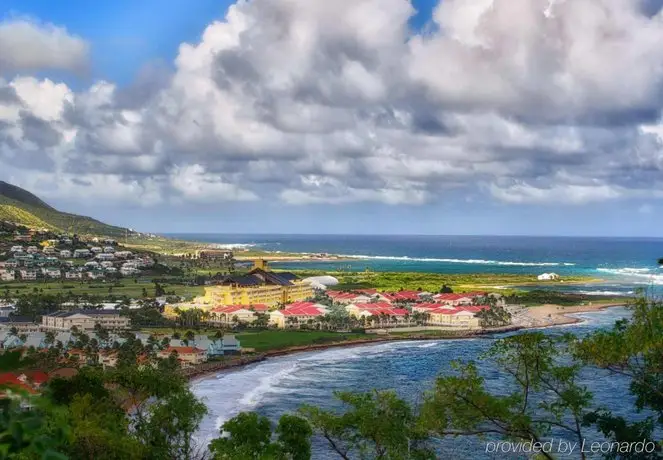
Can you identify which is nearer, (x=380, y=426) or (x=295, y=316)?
(x=380, y=426)

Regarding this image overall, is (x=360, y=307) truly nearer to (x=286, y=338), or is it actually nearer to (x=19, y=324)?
(x=286, y=338)

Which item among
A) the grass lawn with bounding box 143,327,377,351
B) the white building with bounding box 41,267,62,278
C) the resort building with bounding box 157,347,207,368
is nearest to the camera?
the resort building with bounding box 157,347,207,368

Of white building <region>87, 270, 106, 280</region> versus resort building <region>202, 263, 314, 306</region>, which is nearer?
resort building <region>202, 263, 314, 306</region>

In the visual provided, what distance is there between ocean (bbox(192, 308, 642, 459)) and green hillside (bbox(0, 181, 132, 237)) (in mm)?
117209

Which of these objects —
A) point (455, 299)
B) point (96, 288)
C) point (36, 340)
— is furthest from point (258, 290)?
point (36, 340)

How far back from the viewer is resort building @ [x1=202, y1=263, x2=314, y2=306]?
73.0 meters

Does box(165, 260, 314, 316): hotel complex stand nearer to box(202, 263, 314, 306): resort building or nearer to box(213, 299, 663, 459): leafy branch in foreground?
box(202, 263, 314, 306): resort building

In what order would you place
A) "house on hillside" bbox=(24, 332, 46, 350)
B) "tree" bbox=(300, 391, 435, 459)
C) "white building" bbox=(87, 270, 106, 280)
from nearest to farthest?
1. "tree" bbox=(300, 391, 435, 459)
2. "house on hillside" bbox=(24, 332, 46, 350)
3. "white building" bbox=(87, 270, 106, 280)

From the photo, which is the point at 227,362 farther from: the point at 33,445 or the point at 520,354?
the point at 33,445

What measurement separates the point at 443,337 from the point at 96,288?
4815 cm

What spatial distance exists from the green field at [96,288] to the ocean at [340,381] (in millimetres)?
37131

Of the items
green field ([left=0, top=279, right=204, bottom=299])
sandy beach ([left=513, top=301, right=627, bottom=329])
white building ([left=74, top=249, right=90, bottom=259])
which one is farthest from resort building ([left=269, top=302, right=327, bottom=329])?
white building ([left=74, top=249, right=90, bottom=259])

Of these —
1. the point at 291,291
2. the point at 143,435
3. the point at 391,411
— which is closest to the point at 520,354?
the point at 391,411

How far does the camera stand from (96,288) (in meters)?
85.0
